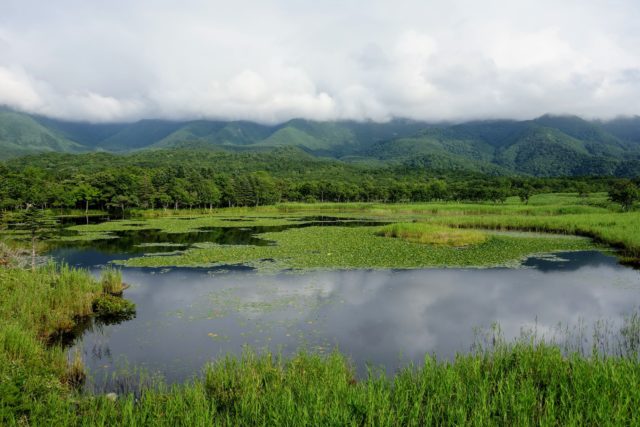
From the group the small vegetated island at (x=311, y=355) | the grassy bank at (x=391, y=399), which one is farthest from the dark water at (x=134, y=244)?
the grassy bank at (x=391, y=399)

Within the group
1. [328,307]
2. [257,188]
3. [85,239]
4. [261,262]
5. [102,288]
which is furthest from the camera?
[257,188]

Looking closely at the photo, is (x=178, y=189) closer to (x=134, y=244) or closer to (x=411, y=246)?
(x=134, y=244)

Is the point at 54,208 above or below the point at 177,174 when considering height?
below

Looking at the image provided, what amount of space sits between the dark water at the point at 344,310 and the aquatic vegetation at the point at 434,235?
9.31m

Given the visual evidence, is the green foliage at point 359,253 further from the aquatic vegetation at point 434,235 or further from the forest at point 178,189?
the forest at point 178,189

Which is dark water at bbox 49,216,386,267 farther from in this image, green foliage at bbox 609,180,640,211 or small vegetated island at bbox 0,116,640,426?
green foliage at bbox 609,180,640,211

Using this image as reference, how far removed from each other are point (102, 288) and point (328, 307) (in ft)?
37.6

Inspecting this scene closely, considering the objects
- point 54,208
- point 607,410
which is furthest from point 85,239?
point 54,208

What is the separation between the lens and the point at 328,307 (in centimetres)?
1875

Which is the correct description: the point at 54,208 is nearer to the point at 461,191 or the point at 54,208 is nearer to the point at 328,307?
the point at 328,307

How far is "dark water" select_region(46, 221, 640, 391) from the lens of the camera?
13.8 m

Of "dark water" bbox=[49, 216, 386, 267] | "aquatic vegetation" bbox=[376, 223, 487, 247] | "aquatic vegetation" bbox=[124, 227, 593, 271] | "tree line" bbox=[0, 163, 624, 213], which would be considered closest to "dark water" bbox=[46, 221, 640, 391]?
"aquatic vegetation" bbox=[124, 227, 593, 271]

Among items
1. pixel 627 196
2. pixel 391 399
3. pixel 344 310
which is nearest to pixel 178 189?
pixel 344 310

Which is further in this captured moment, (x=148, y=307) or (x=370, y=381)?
(x=148, y=307)
